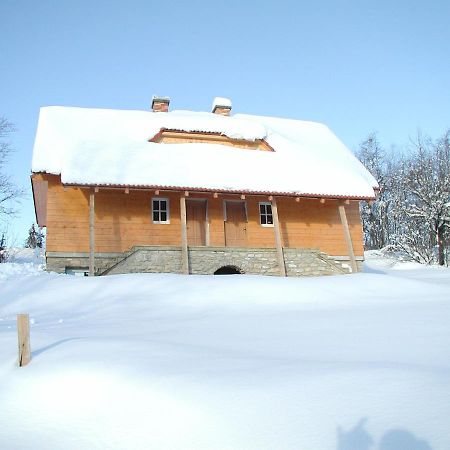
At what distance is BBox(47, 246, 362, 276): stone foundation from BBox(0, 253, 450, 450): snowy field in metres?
6.43

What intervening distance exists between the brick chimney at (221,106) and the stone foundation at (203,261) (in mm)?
8277

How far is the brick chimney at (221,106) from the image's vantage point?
859 inches

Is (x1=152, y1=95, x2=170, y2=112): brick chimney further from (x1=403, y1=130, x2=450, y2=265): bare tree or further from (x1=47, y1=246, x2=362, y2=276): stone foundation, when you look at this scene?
(x1=403, y1=130, x2=450, y2=265): bare tree

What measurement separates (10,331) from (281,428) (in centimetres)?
475

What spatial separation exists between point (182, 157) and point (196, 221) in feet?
7.65

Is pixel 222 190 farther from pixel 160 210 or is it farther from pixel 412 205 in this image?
pixel 412 205

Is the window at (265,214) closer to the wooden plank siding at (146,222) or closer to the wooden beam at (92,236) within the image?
the wooden plank siding at (146,222)

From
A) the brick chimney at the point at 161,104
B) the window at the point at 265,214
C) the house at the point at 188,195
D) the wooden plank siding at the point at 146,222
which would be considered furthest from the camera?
the brick chimney at the point at 161,104

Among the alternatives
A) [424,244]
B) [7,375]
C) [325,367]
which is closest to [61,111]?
[7,375]

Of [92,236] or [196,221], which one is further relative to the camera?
[196,221]

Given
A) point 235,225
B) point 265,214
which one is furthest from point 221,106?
point 235,225

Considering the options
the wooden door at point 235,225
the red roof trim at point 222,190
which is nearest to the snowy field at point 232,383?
the red roof trim at point 222,190

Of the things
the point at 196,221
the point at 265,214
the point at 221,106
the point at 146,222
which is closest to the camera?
the point at 146,222

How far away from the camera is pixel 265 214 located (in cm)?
1814
